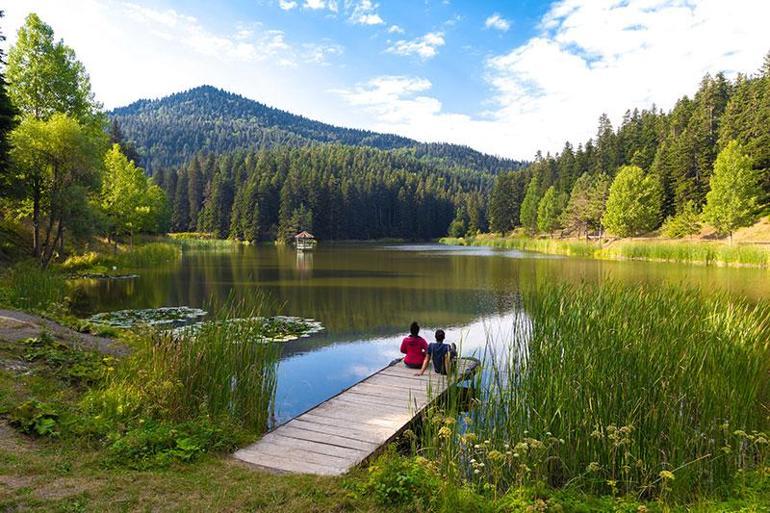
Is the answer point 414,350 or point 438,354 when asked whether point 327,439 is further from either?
point 414,350

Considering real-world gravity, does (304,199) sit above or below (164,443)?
above

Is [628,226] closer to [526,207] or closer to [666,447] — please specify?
[526,207]

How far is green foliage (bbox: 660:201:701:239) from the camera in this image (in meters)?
51.3

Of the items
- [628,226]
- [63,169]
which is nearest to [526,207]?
[628,226]

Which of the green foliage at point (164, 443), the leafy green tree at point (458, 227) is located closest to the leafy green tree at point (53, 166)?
the green foliage at point (164, 443)

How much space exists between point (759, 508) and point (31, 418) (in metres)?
7.67

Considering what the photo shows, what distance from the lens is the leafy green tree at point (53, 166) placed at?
2272cm

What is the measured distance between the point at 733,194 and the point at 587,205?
80.5ft

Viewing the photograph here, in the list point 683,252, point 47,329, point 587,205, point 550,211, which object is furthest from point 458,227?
point 47,329

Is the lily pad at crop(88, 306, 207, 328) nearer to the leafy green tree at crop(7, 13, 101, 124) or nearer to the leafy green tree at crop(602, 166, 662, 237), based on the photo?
the leafy green tree at crop(7, 13, 101, 124)

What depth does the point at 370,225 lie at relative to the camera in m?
116

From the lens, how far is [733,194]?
146ft

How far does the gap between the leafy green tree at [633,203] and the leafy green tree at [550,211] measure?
2089 cm

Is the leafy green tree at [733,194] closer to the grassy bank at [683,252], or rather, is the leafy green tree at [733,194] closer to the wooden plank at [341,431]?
the grassy bank at [683,252]
